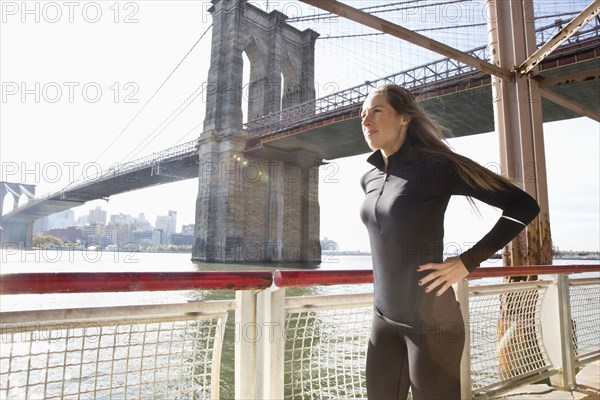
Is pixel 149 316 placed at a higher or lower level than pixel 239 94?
lower

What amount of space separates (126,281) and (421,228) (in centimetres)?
69

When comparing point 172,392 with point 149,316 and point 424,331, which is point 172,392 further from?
point 424,331

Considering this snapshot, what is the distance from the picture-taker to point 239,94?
26.6 metres

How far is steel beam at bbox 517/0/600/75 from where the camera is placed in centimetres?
235

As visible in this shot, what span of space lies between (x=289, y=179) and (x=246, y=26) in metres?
11.7

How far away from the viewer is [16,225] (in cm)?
3825

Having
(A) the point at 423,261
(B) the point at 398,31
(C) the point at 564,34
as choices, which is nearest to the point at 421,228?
(A) the point at 423,261

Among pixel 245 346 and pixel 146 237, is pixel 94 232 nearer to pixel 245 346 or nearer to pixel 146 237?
pixel 146 237

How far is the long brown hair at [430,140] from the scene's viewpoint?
956mm

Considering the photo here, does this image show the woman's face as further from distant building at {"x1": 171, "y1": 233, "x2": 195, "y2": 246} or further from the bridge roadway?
distant building at {"x1": 171, "y1": 233, "x2": 195, "y2": 246}

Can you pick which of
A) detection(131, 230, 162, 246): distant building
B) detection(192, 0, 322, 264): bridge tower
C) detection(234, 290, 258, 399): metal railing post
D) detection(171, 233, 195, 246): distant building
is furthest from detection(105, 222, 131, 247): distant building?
detection(234, 290, 258, 399): metal railing post

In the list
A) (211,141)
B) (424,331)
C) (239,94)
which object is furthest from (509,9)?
(239,94)

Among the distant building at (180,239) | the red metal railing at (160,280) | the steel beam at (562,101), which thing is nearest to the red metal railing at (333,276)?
the red metal railing at (160,280)

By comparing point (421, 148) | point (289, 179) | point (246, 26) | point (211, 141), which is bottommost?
point (421, 148)
